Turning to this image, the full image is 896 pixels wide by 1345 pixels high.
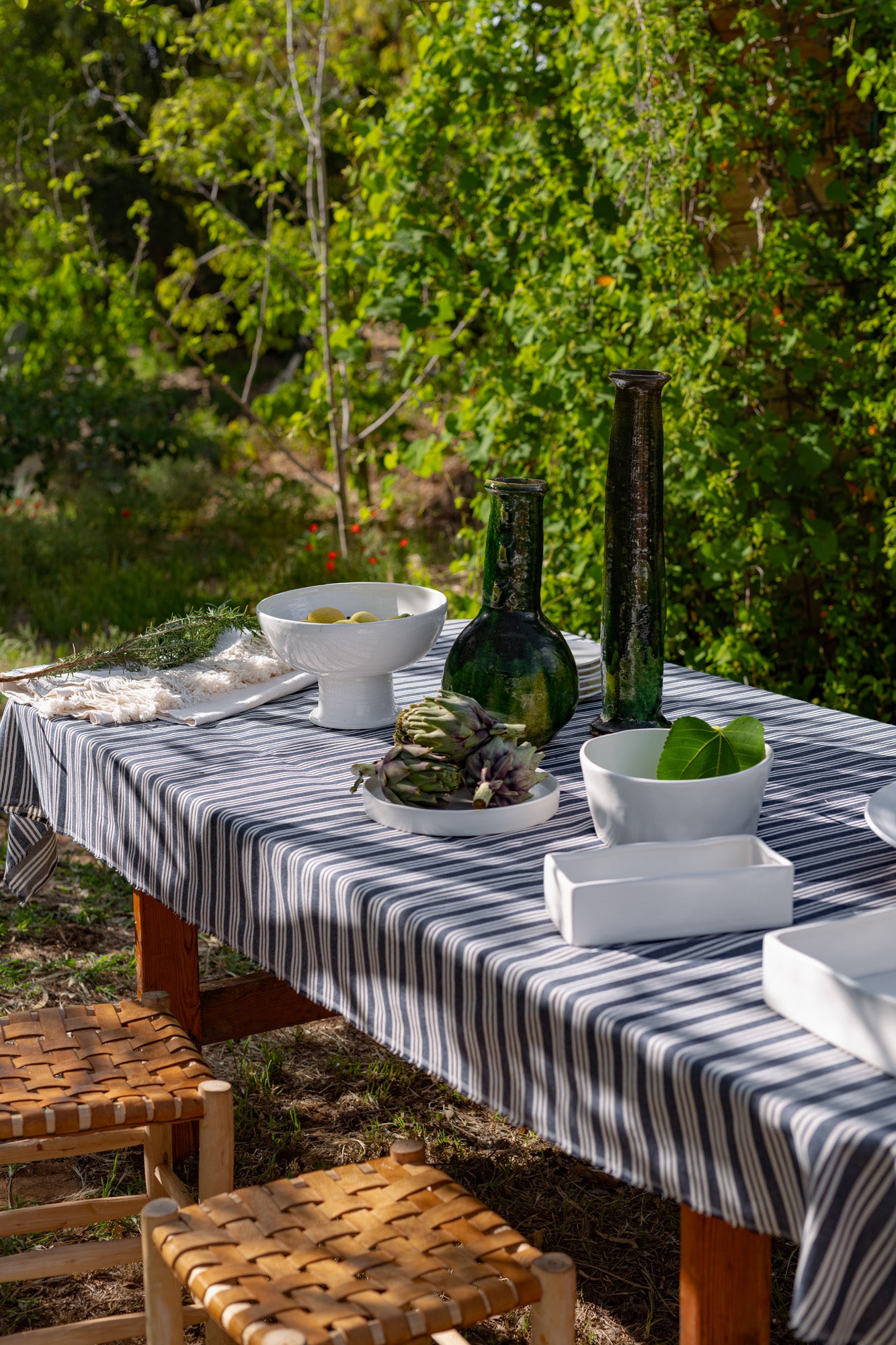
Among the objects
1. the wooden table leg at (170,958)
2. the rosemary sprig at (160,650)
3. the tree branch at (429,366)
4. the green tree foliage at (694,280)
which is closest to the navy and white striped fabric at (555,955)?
the rosemary sprig at (160,650)

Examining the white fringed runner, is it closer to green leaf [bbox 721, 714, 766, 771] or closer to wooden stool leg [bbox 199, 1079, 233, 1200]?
wooden stool leg [bbox 199, 1079, 233, 1200]

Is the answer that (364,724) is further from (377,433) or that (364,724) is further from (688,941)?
(377,433)

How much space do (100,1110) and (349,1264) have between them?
442 mm

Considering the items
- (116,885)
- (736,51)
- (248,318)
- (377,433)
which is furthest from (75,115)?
(116,885)

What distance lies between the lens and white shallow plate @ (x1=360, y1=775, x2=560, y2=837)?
1588 mm

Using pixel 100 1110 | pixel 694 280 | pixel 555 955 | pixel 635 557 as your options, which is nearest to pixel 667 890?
pixel 555 955

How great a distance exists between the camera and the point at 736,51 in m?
3.85

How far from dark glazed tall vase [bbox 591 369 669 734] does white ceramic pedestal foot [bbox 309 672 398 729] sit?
0.37 m

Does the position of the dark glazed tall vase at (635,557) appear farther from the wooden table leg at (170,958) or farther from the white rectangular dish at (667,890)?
the wooden table leg at (170,958)

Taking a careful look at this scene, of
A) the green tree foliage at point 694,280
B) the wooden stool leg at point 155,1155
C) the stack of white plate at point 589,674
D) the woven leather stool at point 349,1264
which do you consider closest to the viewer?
the woven leather stool at point 349,1264

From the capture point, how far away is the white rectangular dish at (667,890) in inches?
50.9

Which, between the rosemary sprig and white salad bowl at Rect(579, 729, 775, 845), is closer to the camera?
white salad bowl at Rect(579, 729, 775, 845)

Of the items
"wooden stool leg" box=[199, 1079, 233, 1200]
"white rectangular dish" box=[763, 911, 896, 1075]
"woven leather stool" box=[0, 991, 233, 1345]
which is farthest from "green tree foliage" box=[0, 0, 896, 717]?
"white rectangular dish" box=[763, 911, 896, 1075]

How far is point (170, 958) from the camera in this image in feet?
7.58
